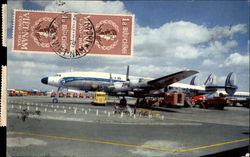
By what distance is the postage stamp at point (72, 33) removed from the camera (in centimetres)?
739

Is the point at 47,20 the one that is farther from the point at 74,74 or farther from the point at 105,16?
the point at 74,74

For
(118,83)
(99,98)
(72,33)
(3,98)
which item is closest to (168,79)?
(118,83)

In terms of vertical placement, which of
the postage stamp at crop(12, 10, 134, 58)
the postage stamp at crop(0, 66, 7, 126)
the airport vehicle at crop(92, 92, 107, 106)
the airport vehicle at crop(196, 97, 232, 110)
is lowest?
the airport vehicle at crop(196, 97, 232, 110)

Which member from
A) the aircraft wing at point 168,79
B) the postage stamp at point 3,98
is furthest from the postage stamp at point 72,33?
the aircraft wing at point 168,79

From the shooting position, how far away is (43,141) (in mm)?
9156

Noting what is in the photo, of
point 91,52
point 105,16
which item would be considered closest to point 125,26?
point 105,16

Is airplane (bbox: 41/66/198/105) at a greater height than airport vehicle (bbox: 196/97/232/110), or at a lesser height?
greater

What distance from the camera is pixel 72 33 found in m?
7.59

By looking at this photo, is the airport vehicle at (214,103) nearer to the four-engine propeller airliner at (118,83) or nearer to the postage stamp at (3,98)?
the four-engine propeller airliner at (118,83)

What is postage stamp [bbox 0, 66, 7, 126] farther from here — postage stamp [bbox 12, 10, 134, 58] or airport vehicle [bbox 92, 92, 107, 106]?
airport vehicle [bbox 92, 92, 107, 106]

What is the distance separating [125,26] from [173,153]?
19.6 ft

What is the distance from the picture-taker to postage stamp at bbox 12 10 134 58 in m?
7.39

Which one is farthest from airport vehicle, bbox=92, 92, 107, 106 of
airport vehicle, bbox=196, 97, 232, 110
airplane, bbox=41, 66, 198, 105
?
airport vehicle, bbox=196, 97, 232, 110

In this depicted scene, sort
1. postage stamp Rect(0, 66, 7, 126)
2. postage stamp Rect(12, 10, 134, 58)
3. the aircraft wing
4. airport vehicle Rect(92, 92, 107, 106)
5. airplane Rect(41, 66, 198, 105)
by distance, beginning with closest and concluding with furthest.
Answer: postage stamp Rect(0, 66, 7, 126)
postage stamp Rect(12, 10, 134, 58)
the aircraft wing
airplane Rect(41, 66, 198, 105)
airport vehicle Rect(92, 92, 107, 106)
